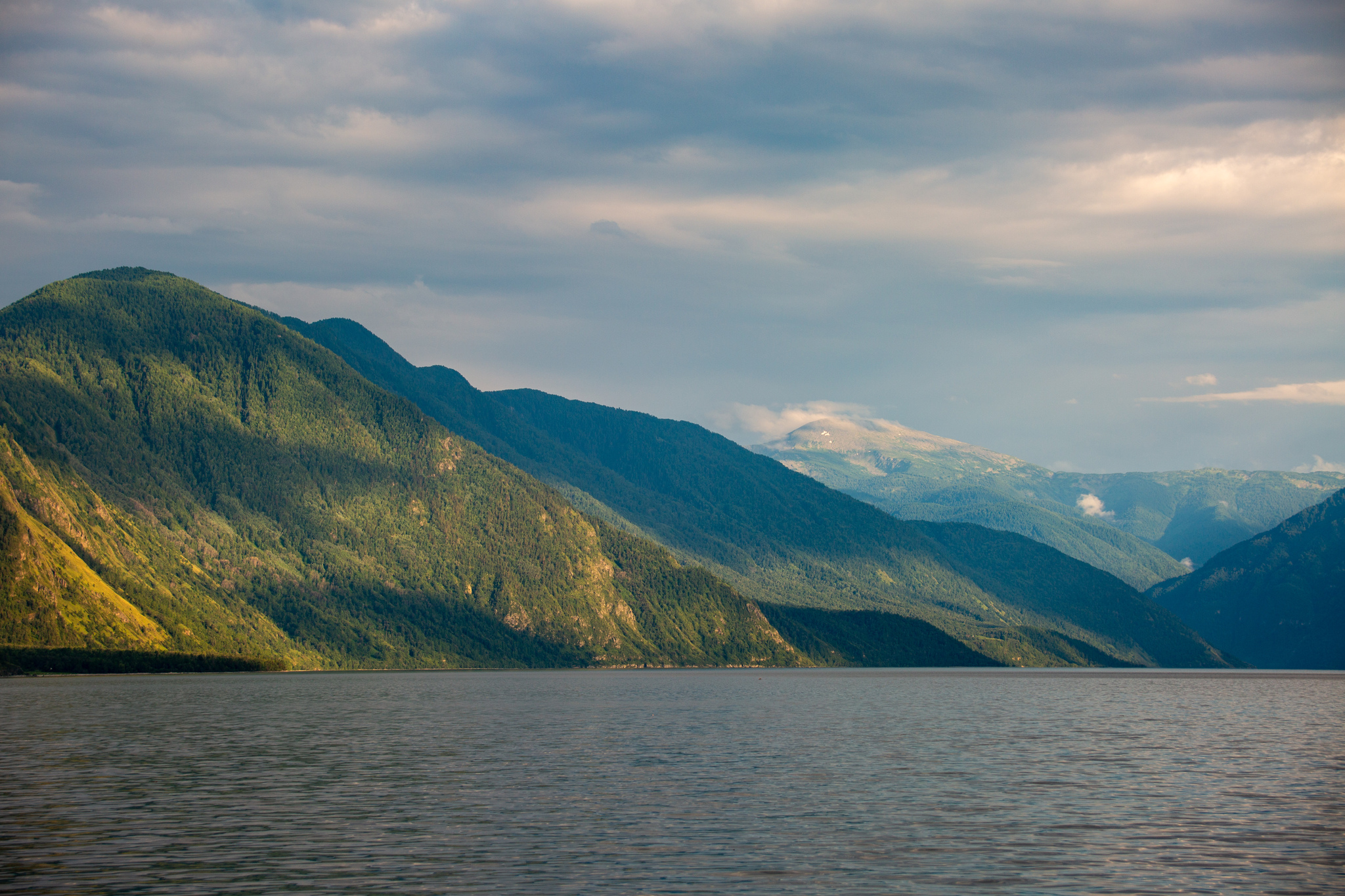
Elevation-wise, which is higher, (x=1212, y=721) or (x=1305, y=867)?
(x=1305, y=867)

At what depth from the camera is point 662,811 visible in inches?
3029

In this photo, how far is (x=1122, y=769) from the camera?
103 metres

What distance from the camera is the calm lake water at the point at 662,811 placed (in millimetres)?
56344

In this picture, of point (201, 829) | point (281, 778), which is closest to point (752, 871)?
point (201, 829)

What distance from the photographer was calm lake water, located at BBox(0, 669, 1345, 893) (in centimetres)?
5634

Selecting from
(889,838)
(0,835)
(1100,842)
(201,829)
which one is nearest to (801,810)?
(889,838)

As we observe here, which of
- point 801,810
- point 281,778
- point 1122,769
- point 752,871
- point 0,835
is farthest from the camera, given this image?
point 1122,769

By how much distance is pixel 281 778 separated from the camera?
93.2 metres

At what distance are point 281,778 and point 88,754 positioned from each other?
92.4 feet

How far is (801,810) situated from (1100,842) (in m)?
19.6

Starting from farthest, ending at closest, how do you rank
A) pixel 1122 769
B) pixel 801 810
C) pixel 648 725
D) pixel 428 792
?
pixel 648 725
pixel 1122 769
pixel 428 792
pixel 801 810

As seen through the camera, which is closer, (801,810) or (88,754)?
(801,810)

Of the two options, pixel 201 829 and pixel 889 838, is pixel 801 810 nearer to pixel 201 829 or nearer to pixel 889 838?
pixel 889 838

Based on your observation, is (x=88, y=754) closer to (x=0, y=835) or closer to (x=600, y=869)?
(x=0, y=835)
